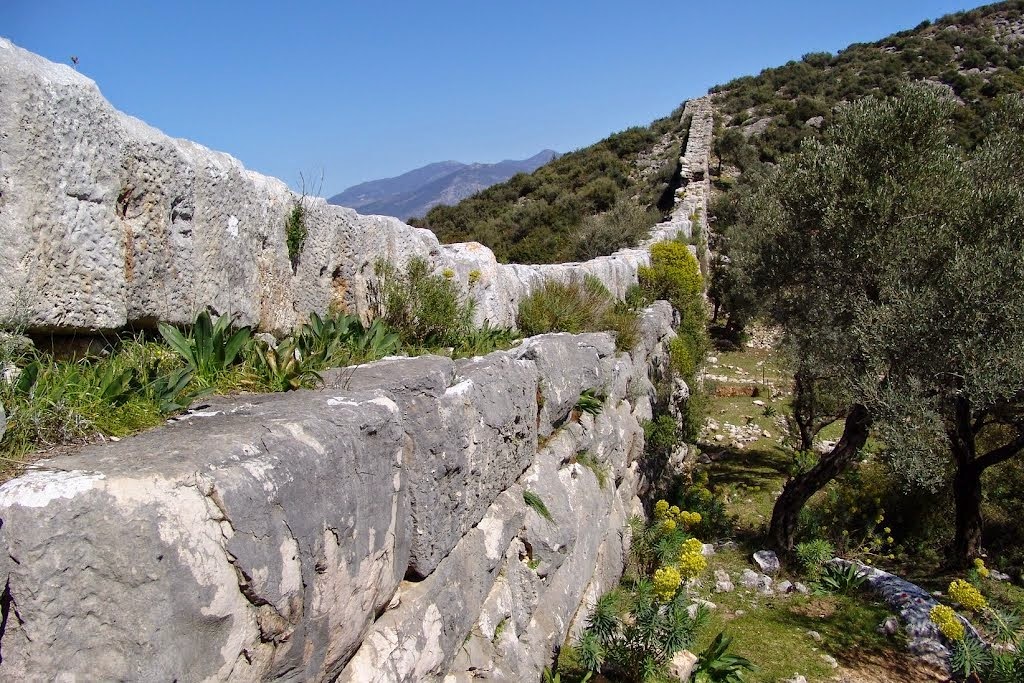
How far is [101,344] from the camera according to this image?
257 cm

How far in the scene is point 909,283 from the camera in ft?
23.2

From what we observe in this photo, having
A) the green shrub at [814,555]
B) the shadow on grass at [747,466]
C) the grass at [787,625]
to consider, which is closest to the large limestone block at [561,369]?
the grass at [787,625]

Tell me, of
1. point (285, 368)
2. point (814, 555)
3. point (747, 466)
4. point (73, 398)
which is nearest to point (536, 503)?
point (285, 368)

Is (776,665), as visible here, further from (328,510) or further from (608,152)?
(608,152)

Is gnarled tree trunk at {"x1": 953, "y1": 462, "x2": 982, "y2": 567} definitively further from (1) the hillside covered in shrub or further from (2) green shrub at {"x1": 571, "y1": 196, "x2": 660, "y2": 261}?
(1) the hillside covered in shrub

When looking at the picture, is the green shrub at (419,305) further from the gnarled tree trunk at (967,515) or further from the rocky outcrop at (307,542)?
the gnarled tree trunk at (967,515)

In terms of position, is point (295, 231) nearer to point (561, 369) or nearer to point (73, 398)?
point (73, 398)

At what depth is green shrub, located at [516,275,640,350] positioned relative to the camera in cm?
625

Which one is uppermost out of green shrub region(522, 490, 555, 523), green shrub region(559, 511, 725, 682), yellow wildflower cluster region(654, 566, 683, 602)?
green shrub region(522, 490, 555, 523)

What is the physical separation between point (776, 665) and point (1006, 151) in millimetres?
6472

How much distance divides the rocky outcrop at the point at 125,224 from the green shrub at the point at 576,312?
8.95ft

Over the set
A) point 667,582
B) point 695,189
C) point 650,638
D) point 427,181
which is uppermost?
point 427,181

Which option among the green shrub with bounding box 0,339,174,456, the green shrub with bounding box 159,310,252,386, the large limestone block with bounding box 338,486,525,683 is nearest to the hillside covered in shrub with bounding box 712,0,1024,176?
the large limestone block with bounding box 338,486,525,683

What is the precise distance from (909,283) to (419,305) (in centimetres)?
562
